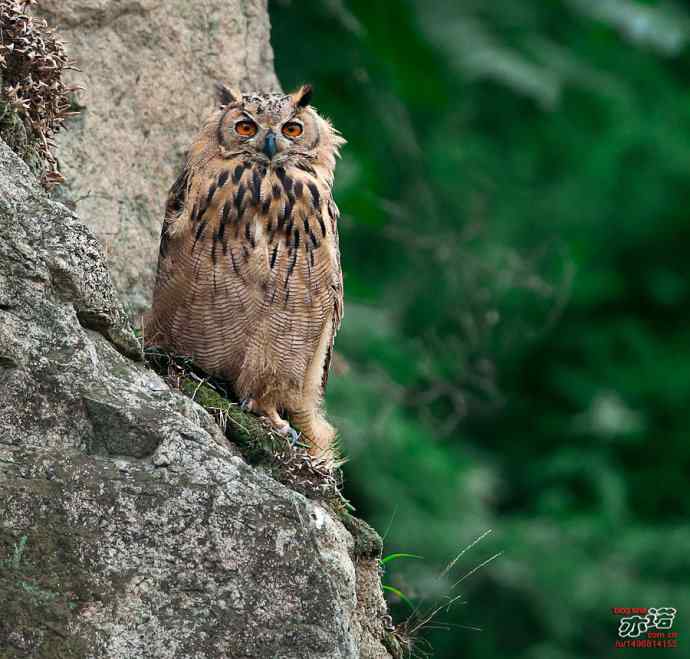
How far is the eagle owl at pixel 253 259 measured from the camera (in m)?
4.64

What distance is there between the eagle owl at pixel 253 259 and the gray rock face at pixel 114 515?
99cm

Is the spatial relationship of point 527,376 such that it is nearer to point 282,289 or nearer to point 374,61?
point 374,61

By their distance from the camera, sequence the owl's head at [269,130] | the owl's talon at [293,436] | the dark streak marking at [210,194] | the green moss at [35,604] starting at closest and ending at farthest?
the green moss at [35,604] → the owl's talon at [293,436] → the dark streak marking at [210,194] → the owl's head at [269,130]

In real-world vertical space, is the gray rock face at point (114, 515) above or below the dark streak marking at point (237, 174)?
below

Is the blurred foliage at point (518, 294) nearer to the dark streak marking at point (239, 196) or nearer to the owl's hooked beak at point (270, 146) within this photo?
the owl's hooked beak at point (270, 146)

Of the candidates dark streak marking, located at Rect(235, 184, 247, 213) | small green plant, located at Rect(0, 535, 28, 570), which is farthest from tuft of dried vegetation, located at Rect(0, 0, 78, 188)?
small green plant, located at Rect(0, 535, 28, 570)

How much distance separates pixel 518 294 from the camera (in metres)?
11.3

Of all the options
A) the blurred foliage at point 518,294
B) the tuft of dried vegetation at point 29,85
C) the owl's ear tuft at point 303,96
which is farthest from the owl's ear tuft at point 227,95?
the blurred foliage at point 518,294

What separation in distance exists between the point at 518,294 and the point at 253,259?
6901mm

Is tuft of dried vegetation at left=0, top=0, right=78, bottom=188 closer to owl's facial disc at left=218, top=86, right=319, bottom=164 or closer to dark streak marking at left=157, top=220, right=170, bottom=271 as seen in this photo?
dark streak marking at left=157, top=220, right=170, bottom=271

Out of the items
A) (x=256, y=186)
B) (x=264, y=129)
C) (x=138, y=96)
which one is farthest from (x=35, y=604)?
(x=138, y=96)

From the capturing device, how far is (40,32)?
425cm

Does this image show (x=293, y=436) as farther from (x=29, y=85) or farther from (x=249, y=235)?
(x=29, y=85)

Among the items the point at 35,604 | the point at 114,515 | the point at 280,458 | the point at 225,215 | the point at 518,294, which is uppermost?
the point at 518,294
